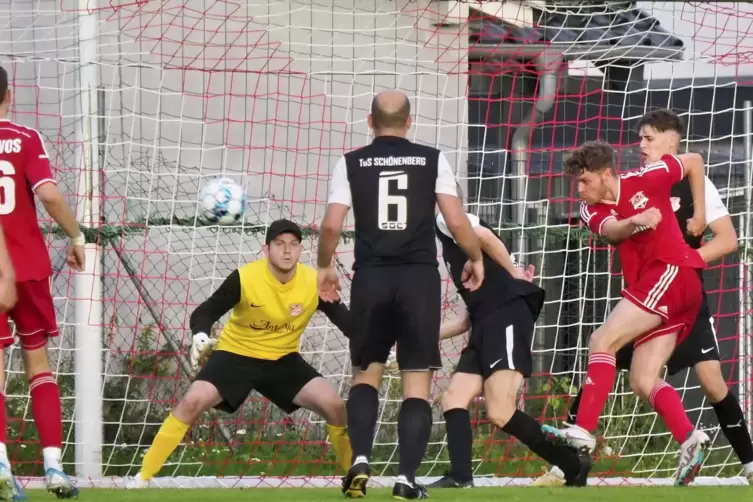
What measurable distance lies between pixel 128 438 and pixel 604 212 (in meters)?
3.84

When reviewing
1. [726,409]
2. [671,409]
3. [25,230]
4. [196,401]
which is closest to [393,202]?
[25,230]

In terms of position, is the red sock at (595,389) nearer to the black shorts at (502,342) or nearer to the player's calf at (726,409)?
the black shorts at (502,342)

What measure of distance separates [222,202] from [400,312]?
3006mm

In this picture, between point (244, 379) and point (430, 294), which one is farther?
point (244, 379)

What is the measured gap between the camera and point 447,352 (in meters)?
11.1

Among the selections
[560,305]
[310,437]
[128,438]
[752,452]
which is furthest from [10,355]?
[752,452]

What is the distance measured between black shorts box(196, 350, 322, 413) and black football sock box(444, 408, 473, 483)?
32.8 inches

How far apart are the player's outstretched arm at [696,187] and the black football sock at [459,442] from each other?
1.58 meters

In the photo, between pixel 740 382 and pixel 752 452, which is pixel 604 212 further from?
pixel 740 382

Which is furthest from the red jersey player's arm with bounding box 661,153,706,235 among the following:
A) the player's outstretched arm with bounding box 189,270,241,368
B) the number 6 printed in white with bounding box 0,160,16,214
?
the number 6 printed in white with bounding box 0,160,16,214

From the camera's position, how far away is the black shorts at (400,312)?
6367mm

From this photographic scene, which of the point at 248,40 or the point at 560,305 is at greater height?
the point at 248,40

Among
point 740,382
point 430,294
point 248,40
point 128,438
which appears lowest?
point 128,438

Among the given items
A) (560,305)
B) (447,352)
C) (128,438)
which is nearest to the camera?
(128,438)
